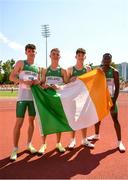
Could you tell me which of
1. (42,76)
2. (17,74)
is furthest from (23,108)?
(42,76)

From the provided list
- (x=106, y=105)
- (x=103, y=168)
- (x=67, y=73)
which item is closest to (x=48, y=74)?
(x=67, y=73)

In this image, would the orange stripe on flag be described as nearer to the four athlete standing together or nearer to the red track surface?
the four athlete standing together

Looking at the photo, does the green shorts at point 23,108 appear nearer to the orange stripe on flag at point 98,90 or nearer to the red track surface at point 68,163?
the red track surface at point 68,163

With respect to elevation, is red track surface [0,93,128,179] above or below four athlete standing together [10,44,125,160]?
below

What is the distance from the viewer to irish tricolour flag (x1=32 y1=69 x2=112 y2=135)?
6.42 meters

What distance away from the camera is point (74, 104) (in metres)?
6.68

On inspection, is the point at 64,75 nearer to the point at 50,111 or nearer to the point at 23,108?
the point at 50,111

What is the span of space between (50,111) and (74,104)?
51 cm

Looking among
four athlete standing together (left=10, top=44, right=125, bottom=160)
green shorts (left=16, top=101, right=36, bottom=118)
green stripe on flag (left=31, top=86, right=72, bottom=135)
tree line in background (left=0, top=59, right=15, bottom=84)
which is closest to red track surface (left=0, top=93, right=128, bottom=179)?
four athlete standing together (left=10, top=44, right=125, bottom=160)

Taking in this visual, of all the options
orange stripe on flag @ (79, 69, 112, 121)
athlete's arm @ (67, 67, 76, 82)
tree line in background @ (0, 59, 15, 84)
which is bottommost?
tree line in background @ (0, 59, 15, 84)

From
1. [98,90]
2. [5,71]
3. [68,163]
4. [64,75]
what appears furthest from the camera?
[5,71]

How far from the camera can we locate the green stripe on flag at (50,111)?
638cm

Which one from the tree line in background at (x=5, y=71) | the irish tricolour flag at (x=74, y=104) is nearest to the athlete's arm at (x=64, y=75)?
the irish tricolour flag at (x=74, y=104)

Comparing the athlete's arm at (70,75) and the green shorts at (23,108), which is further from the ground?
the athlete's arm at (70,75)
